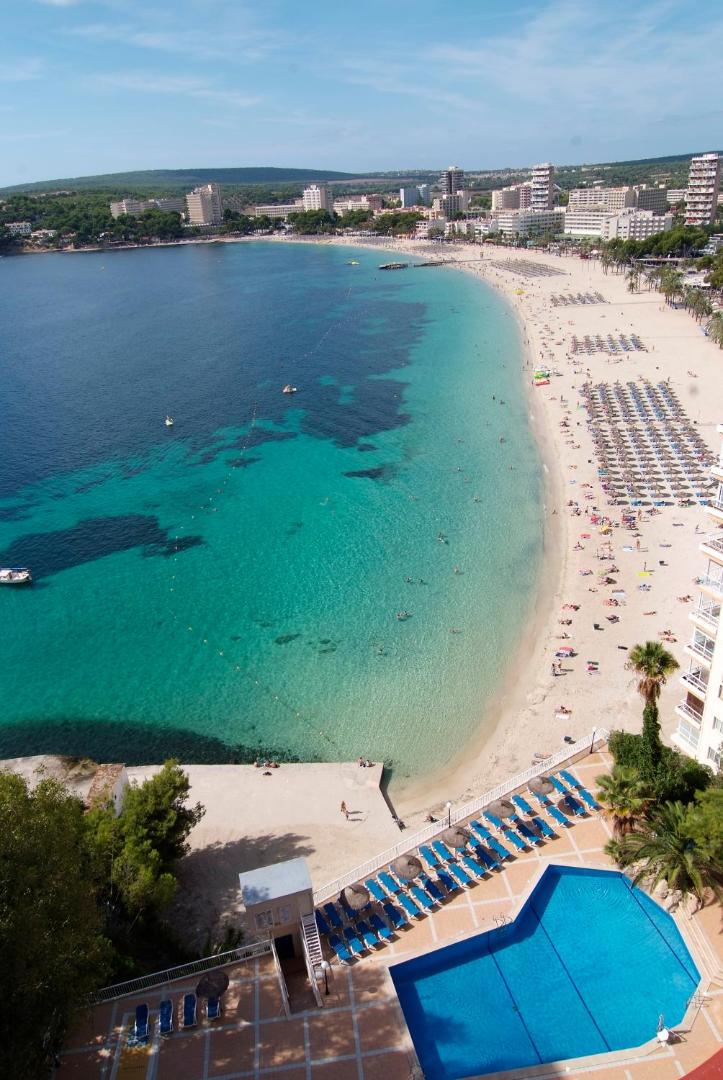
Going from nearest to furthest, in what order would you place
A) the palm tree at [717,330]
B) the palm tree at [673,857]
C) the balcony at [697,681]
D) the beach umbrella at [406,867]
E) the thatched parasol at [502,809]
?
the palm tree at [673,857], the beach umbrella at [406,867], the balcony at [697,681], the thatched parasol at [502,809], the palm tree at [717,330]

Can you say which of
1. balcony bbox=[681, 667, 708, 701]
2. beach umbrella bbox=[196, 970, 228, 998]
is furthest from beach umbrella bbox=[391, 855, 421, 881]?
balcony bbox=[681, 667, 708, 701]

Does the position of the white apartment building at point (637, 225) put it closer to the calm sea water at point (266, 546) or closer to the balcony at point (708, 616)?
the calm sea water at point (266, 546)

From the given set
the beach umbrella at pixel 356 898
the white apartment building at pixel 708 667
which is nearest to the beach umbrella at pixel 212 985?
the beach umbrella at pixel 356 898

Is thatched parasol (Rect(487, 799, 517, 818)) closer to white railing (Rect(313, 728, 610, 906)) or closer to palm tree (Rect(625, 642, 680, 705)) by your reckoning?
Answer: white railing (Rect(313, 728, 610, 906))

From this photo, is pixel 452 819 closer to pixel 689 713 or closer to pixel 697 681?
pixel 689 713

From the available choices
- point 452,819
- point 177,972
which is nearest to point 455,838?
point 452,819

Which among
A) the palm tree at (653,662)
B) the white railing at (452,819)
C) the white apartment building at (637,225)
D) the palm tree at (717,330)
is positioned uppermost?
the white apartment building at (637,225)

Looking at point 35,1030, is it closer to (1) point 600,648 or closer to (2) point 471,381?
(1) point 600,648

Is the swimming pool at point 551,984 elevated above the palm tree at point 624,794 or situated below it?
below
